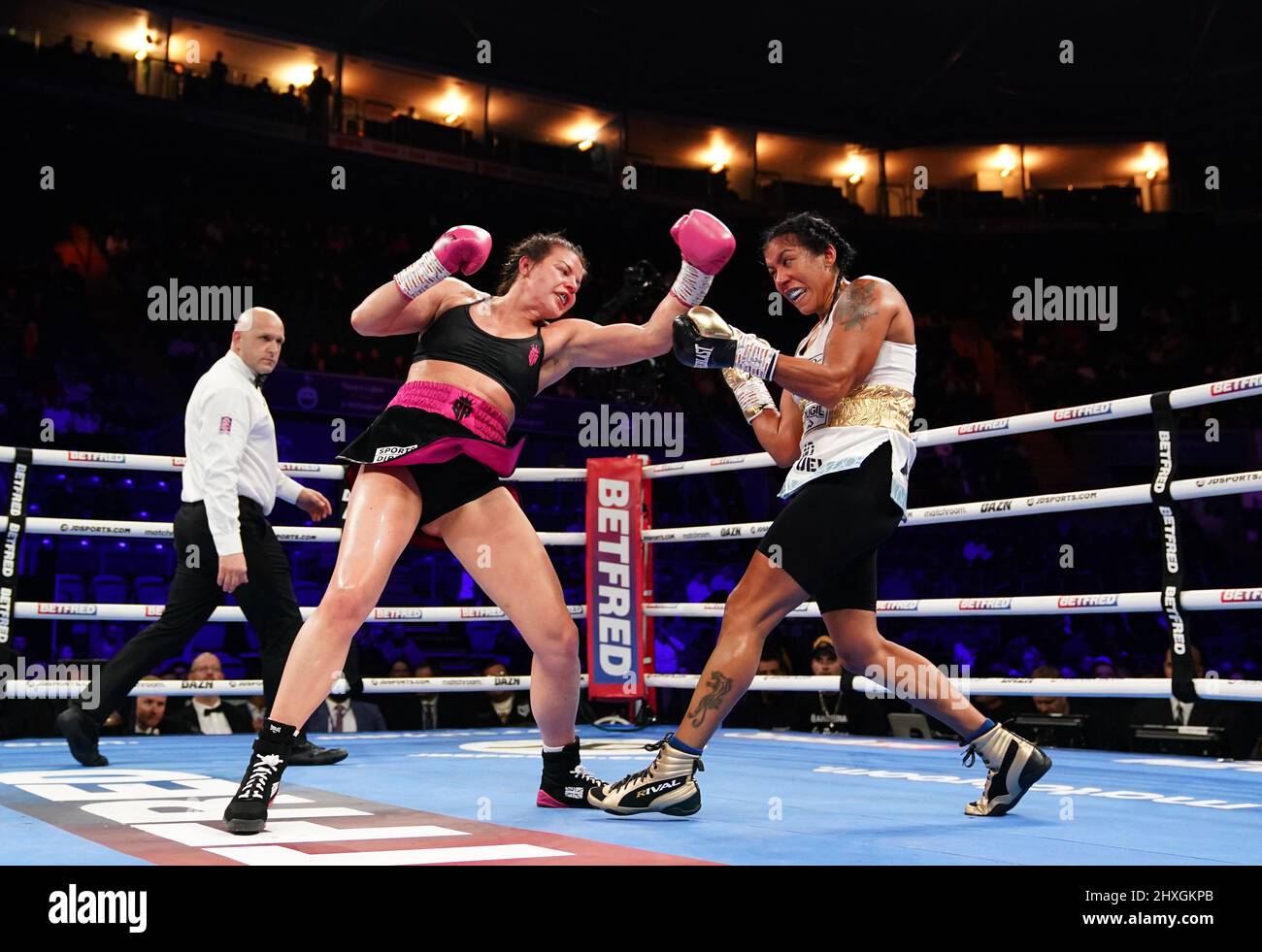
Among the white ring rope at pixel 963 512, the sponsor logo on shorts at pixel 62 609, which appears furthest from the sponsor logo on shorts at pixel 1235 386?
the sponsor logo on shorts at pixel 62 609

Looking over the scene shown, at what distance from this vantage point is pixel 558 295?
8.62ft

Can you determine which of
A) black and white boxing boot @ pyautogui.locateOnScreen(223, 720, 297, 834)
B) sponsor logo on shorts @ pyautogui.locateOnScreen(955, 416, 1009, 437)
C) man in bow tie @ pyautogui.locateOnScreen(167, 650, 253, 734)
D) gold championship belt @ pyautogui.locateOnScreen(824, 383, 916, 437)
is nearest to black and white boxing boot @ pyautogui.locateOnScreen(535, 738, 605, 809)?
black and white boxing boot @ pyautogui.locateOnScreen(223, 720, 297, 834)

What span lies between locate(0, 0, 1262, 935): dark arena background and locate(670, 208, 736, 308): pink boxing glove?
0.82 meters

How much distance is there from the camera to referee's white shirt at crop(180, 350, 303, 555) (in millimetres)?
3428

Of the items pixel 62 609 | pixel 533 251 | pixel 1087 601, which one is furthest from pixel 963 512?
pixel 62 609

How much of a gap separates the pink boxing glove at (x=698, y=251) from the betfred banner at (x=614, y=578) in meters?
2.40

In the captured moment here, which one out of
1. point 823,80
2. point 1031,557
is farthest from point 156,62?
point 1031,557

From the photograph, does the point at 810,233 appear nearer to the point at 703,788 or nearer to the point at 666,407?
the point at 703,788

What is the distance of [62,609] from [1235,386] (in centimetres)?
370

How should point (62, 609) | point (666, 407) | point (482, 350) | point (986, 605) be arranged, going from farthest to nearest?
point (666, 407) → point (62, 609) → point (986, 605) → point (482, 350)

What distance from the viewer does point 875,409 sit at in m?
2.50

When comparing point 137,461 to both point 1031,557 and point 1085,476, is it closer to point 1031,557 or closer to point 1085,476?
point 1031,557

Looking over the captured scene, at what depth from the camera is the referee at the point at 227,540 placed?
342 cm

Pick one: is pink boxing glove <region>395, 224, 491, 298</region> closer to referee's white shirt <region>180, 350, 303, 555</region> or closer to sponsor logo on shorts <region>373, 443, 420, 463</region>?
sponsor logo on shorts <region>373, 443, 420, 463</region>
